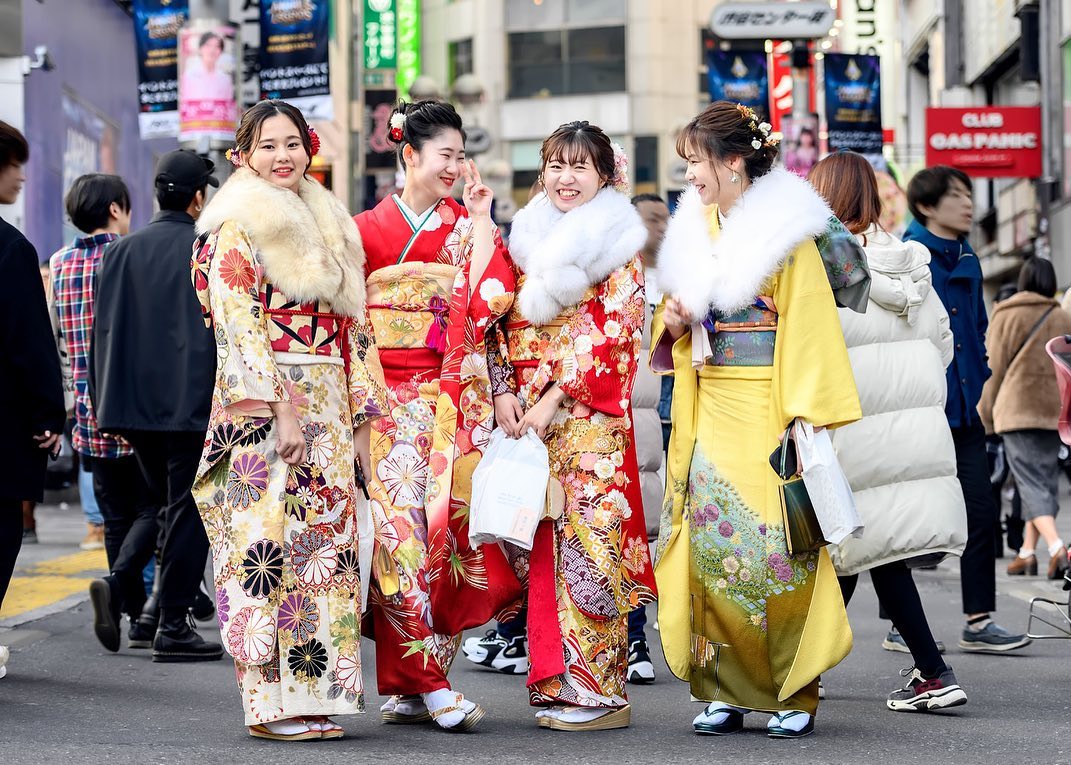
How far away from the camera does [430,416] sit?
195 inches

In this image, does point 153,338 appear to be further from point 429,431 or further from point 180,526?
point 429,431

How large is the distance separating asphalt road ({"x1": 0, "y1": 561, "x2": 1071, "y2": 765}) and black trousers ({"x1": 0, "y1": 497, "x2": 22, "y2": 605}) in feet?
1.33

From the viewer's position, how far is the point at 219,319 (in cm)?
454

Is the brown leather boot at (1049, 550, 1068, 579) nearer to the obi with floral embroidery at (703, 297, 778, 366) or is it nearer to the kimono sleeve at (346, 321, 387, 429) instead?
the obi with floral embroidery at (703, 297, 778, 366)

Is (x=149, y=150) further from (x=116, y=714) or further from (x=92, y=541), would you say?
(x=116, y=714)

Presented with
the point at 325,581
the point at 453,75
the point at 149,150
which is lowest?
the point at 325,581

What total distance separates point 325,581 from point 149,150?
16874 mm

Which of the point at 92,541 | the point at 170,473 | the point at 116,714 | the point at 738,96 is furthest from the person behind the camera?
the point at 738,96

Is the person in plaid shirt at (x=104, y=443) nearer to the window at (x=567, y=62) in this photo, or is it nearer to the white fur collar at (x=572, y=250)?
the white fur collar at (x=572, y=250)

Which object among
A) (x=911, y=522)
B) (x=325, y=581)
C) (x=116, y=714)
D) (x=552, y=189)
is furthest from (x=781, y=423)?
(x=116, y=714)

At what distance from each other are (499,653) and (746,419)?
193 cm

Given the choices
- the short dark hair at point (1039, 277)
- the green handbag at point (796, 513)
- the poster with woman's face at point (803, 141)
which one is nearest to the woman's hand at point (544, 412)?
the green handbag at point (796, 513)

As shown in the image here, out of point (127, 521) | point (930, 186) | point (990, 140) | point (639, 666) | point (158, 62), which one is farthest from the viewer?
point (990, 140)

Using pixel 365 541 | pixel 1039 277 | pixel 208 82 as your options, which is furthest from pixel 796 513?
pixel 208 82
